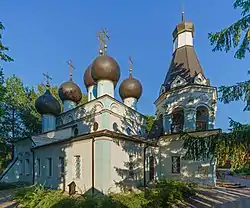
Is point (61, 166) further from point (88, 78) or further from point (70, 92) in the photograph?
point (88, 78)

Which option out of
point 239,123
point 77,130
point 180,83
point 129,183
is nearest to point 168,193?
point 129,183

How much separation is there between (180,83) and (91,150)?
9208 millimetres

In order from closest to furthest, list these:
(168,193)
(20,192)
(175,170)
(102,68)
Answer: (168,193) → (20,192) → (175,170) → (102,68)

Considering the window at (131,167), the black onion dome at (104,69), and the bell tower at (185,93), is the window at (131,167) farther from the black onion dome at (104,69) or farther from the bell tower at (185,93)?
the black onion dome at (104,69)

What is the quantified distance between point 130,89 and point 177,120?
6.53m

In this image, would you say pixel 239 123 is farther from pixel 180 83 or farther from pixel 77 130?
pixel 77 130

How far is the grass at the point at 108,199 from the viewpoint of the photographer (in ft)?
33.1

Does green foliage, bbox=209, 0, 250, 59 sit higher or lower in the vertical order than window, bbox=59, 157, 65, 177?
higher

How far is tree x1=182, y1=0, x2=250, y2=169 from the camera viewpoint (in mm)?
6953

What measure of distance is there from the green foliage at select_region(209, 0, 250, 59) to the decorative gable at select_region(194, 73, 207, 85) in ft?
A: 41.1

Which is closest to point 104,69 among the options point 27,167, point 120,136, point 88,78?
point 88,78

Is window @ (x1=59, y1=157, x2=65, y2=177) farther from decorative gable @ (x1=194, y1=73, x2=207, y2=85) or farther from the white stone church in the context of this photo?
decorative gable @ (x1=194, y1=73, x2=207, y2=85)

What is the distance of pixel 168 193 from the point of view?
12305 mm

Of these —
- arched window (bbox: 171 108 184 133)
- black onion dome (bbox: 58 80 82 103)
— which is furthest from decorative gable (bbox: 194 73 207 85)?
black onion dome (bbox: 58 80 82 103)
